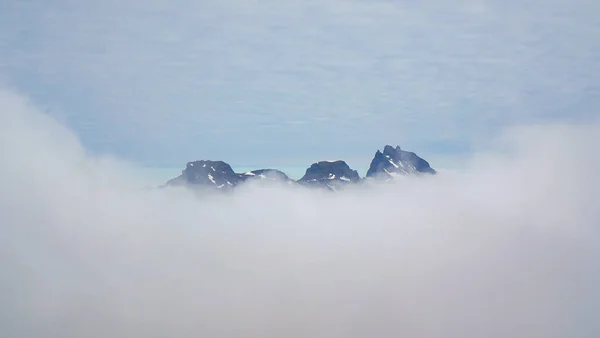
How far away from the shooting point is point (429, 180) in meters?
197

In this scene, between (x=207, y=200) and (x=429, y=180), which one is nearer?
(x=207, y=200)

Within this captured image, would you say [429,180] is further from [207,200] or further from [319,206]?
[207,200]

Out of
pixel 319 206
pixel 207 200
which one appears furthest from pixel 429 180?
A: pixel 207 200

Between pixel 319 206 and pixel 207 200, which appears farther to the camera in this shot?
pixel 319 206

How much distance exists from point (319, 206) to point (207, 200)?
37119 millimetres

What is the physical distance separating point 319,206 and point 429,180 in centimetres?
3791

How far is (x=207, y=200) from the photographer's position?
598 feet

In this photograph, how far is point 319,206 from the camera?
194 meters

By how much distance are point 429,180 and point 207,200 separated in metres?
73.6
